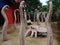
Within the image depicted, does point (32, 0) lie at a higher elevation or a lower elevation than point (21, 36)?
higher

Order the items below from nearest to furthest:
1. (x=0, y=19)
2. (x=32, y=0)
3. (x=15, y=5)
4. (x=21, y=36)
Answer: (x=21, y=36)
(x=0, y=19)
(x=15, y=5)
(x=32, y=0)

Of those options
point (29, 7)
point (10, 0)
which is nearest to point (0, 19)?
point (10, 0)

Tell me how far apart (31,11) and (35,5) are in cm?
87

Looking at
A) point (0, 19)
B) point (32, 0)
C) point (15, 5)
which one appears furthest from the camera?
point (32, 0)

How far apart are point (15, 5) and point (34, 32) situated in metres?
8.17

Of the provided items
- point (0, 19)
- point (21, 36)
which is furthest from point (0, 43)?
point (0, 19)

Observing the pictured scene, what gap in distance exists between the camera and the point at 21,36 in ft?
16.0

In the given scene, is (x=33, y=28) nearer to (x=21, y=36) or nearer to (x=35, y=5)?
(x=21, y=36)

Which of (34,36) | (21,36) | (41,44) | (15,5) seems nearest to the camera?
(21,36)

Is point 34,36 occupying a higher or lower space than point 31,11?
lower

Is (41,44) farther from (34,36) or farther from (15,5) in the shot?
(15,5)

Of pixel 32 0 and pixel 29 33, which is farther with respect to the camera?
pixel 32 0

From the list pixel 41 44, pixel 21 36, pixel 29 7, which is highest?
pixel 29 7

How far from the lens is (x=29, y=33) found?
8.59 meters
